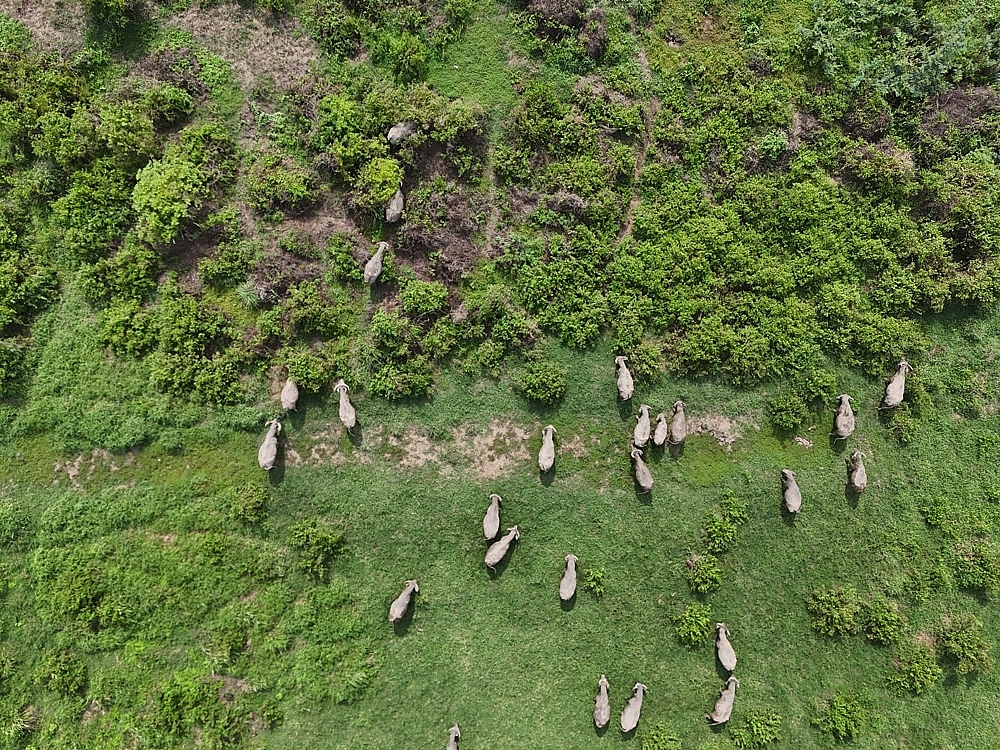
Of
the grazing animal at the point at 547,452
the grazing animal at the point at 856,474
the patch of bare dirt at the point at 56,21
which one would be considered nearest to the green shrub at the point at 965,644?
the grazing animal at the point at 856,474

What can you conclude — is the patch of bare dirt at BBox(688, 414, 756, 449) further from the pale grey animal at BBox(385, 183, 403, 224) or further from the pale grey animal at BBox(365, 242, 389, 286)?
the pale grey animal at BBox(385, 183, 403, 224)

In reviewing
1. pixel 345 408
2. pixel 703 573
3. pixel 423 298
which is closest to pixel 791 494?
pixel 703 573

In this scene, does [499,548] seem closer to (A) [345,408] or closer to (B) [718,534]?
(A) [345,408]

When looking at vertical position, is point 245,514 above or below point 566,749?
above

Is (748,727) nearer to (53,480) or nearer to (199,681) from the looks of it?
(199,681)

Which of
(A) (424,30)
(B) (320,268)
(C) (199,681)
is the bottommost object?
(C) (199,681)

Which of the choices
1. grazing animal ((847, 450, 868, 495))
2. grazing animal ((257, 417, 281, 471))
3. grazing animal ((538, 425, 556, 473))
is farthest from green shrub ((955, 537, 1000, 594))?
grazing animal ((257, 417, 281, 471))

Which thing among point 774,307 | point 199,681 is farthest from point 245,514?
point 774,307
